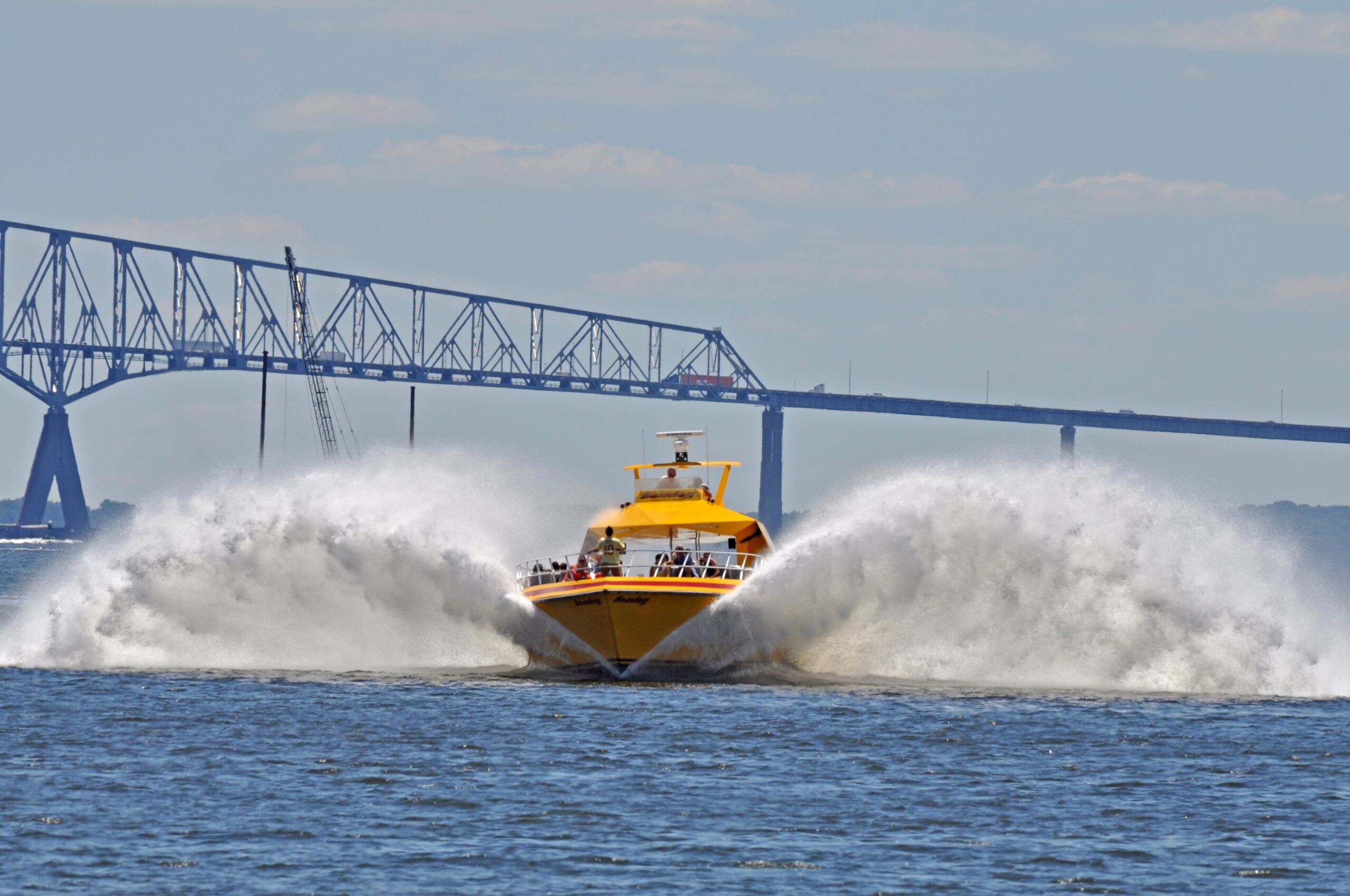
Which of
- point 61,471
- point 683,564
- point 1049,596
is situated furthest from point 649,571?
point 61,471

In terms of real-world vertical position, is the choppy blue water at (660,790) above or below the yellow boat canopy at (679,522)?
below

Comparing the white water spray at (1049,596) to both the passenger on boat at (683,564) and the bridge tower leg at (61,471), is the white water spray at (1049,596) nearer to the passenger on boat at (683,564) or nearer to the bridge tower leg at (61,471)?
the passenger on boat at (683,564)

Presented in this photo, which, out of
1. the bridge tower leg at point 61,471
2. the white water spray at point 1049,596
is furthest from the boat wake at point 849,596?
the bridge tower leg at point 61,471

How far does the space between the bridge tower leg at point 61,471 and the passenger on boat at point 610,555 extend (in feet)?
457

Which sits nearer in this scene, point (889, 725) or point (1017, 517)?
point (889, 725)

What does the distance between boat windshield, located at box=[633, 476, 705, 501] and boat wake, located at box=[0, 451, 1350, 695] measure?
273cm

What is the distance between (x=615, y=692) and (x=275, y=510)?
1010cm

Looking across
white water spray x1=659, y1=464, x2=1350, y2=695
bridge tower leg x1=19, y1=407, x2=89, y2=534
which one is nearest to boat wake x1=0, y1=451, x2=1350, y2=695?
white water spray x1=659, y1=464, x2=1350, y2=695

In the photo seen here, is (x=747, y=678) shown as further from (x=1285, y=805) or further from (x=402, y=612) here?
(x=1285, y=805)

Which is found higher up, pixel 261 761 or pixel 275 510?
pixel 275 510

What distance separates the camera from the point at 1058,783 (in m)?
29.9

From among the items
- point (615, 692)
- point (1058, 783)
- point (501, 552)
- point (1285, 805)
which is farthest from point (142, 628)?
point (1285, 805)

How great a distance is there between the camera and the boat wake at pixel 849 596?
4162cm

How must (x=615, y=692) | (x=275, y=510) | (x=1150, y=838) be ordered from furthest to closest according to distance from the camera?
(x=275, y=510) < (x=615, y=692) < (x=1150, y=838)
